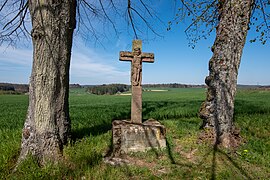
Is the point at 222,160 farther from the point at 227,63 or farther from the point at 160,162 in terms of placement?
the point at 227,63

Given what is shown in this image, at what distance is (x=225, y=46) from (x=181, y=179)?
128 inches

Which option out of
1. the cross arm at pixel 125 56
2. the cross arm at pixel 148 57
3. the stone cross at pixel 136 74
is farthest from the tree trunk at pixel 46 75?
the cross arm at pixel 148 57

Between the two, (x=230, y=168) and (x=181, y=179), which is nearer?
(x=181, y=179)

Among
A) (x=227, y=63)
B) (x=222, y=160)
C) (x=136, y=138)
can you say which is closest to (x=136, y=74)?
(x=136, y=138)

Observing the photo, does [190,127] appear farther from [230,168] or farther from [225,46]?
[225,46]

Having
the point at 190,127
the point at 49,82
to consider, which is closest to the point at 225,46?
the point at 190,127

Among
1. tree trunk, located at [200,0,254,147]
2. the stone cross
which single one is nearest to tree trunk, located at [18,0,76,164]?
the stone cross

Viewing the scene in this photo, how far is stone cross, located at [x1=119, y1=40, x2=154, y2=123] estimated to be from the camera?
192 inches

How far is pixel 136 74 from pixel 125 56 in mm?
574

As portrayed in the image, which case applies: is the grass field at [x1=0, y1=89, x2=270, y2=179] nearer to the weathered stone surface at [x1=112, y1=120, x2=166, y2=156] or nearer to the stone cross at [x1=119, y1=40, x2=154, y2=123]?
the weathered stone surface at [x1=112, y1=120, x2=166, y2=156]

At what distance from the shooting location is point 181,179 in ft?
10.0

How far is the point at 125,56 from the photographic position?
495 centimetres

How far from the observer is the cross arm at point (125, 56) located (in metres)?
4.91

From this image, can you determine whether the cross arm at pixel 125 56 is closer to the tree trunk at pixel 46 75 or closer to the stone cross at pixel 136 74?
the stone cross at pixel 136 74
